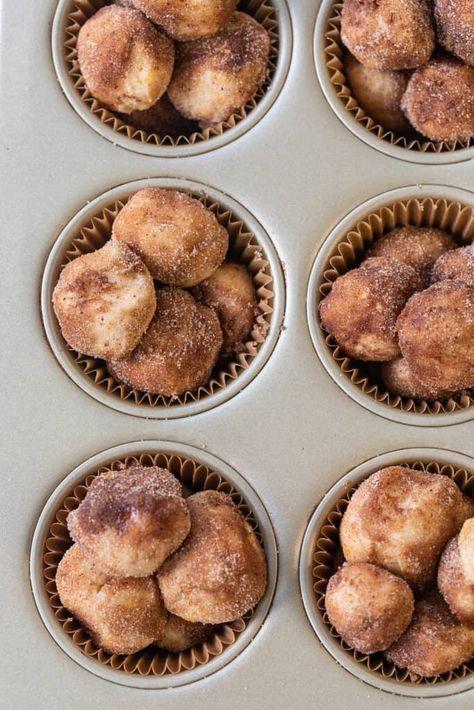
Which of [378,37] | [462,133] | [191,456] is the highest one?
[378,37]

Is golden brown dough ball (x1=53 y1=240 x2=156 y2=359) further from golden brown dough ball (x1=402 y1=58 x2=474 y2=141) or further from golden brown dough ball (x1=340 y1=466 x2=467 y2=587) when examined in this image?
golden brown dough ball (x1=402 y1=58 x2=474 y2=141)

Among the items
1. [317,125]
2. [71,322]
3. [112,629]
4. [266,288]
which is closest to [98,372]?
[71,322]

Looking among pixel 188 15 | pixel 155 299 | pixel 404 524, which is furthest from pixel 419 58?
pixel 404 524

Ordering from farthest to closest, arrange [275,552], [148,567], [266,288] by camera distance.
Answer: [266,288] → [275,552] → [148,567]

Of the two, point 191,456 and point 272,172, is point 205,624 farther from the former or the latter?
point 272,172

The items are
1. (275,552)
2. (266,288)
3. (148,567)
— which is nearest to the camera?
(148,567)

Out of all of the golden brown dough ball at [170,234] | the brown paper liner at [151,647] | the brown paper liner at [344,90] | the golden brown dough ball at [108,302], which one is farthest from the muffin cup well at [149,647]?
the brown paper liner at [344,90]

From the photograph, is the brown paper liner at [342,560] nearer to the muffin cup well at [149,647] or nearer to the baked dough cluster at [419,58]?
the muffin cup well at [149,647]

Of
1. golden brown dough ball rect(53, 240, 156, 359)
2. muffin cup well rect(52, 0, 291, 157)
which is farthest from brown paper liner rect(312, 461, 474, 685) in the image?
muffin cup well rect(52, 0, 291, 157)
